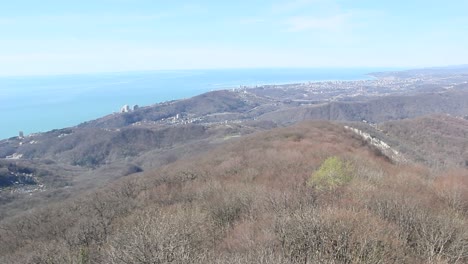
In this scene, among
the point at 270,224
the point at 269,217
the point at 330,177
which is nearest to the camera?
the point at 270,224

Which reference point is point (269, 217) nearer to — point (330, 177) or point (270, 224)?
point (270, 224)

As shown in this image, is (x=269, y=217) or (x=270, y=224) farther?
(x=269, y=217)

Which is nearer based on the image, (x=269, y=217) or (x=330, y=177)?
(x=269, y=217)

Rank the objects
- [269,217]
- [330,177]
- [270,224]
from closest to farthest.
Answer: [270,224] → [269,217] → [330,177]

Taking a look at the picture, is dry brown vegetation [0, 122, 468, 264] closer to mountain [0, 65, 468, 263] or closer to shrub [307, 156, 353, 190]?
mountain [0, 65, 468, 263]

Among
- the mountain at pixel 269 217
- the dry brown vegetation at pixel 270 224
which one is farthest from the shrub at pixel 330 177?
the dry brown vegetation at pixel 270 224

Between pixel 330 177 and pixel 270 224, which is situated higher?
pixel 270 224

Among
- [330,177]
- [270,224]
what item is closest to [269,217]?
[270,224]

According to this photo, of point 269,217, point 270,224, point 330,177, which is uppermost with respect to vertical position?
point 270,224

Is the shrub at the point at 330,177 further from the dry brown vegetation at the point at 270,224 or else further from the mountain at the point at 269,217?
the dry brown vegetation at the point at 270,224
